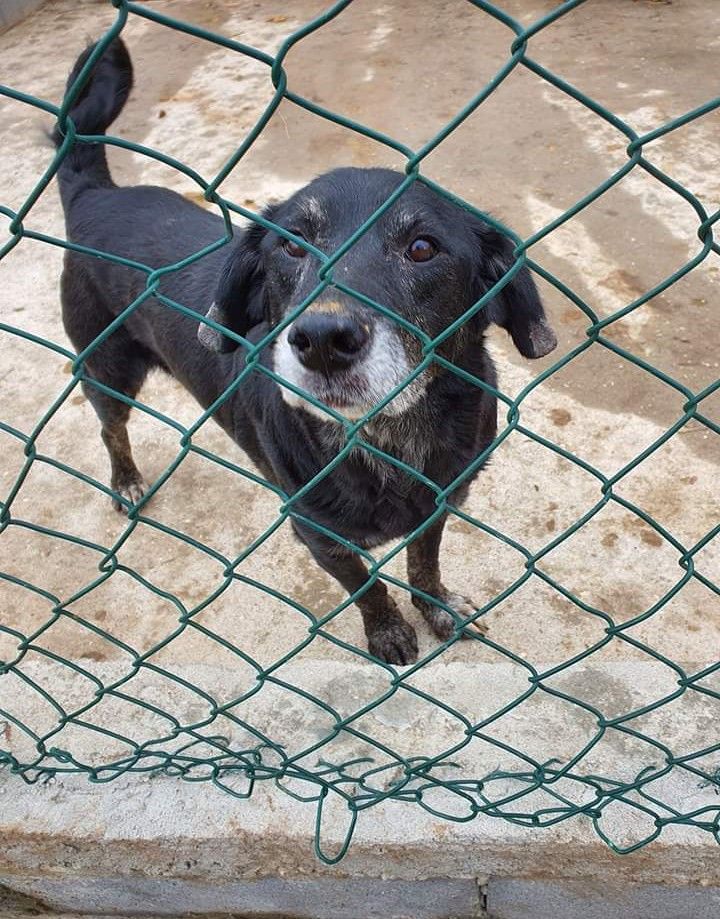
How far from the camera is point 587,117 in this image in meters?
5.18

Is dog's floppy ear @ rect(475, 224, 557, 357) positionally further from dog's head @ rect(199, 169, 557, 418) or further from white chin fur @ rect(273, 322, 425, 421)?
white chin fur @ rect(273, 322, 425, 421)

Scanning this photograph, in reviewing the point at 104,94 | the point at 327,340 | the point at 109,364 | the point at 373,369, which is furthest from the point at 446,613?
the point at 104,94

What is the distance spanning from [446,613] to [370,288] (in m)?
1.34

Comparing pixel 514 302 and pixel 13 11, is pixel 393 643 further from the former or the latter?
pixel 13 11

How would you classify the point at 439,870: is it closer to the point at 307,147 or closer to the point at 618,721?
the point at 618,721

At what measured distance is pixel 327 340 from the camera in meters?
1.49

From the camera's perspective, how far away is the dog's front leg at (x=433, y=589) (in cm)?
250

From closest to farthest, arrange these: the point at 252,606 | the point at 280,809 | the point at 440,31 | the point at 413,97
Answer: the point at 280,809, the point at 252,606, the point at 413,97, the point at 440,31

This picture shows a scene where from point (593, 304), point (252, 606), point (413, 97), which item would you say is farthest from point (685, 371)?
point (413, 97)

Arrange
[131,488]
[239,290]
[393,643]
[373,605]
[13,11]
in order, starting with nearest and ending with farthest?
[239,290], [373,605], [393,643], [131,488], [13,11]

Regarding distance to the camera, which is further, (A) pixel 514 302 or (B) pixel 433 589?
(B) pixel 433 589

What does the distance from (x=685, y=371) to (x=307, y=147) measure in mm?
3240

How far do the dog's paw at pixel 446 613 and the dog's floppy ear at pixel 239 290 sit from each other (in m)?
1.14

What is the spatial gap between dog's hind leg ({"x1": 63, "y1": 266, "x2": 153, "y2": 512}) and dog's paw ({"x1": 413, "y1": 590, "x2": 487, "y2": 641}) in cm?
117
